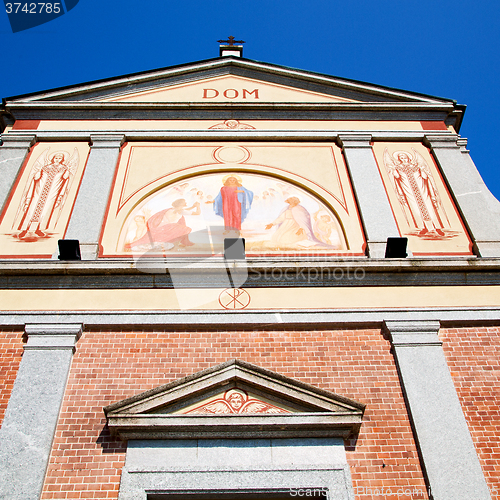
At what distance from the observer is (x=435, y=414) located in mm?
6145

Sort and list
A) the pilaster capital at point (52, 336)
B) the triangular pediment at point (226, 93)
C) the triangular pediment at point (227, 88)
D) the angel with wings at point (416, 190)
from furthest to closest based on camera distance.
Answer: the triangular pediment at point (226, 93), the triangular pediment at point (227, 88), the angel with wings at point (416, 190), the pilaster capital at point (52, 336)

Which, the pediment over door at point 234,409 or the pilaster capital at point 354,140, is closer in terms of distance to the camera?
the pediment over door at point 234,409

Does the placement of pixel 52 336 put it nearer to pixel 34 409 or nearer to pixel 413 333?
pixel 34 409

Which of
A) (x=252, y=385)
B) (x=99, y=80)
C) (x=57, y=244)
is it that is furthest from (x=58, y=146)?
(x=252, y=385)

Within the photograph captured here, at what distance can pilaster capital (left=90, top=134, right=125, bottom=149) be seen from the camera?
9836 millimetres

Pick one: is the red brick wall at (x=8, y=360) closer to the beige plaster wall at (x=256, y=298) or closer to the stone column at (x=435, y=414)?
the beige plaster wall at (x=256, y=298)

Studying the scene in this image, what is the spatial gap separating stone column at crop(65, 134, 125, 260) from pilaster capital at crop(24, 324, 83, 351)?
1.29m

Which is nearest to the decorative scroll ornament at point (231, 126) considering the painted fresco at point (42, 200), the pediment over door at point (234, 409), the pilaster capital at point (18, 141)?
the painted fresco at point (42, 200)

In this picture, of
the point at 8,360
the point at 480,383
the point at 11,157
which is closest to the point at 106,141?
the point at 11,157

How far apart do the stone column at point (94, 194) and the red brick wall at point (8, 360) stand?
60.4 inches

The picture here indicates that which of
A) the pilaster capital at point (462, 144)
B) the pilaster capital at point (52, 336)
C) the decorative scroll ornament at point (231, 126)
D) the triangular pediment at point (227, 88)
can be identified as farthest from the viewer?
the triangular pediment at point (227, 88)

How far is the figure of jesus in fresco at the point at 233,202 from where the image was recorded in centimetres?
869

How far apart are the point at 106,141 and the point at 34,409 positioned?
5.43 meters
